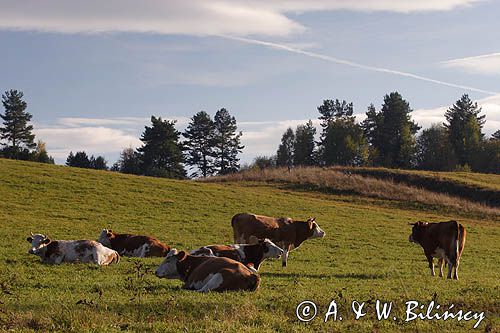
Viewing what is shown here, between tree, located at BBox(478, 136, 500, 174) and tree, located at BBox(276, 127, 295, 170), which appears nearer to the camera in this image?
tree, located at BBox(478, 136, 500, 174)

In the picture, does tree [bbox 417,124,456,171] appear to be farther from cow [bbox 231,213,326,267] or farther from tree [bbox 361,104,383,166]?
cow [bbox 231,213,326,267]

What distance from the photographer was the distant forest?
93.1 meters

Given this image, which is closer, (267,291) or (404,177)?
(267,291)

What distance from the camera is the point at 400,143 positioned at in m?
111

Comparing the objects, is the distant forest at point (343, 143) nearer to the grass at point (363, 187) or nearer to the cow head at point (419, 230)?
the grass at point (363, 187)

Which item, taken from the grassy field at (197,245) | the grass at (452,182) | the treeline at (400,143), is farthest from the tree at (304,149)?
the grassy field at (197,245)

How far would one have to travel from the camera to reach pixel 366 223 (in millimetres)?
38781

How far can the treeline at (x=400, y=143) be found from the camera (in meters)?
108

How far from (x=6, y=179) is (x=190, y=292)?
33.4m

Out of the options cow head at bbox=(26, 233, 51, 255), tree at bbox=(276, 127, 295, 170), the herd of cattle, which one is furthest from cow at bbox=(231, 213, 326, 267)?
tree at bbox=(276, 127, 295, 170)

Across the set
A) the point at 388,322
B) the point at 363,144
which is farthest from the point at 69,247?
the point at 363,144

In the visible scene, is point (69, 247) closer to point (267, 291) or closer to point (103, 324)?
point (267, 291)

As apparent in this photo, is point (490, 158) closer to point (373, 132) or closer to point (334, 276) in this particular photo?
point (373, 132)

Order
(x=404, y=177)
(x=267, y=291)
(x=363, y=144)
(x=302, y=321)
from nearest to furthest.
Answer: (x=302, y=321) → (x=267, y=291) → (x=404, y=177) → (x=363, y=144)
